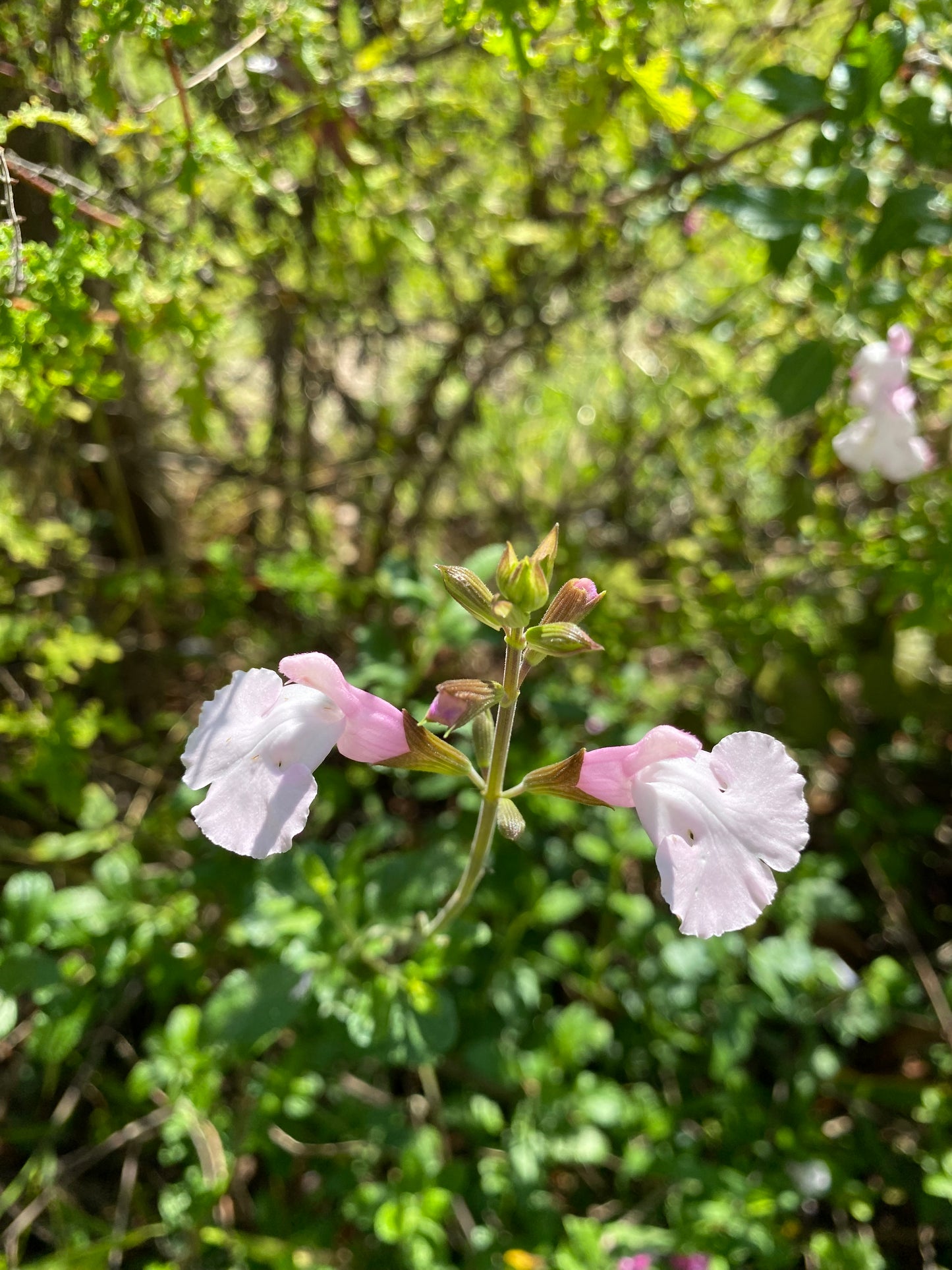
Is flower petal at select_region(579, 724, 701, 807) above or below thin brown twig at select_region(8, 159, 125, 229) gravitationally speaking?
below

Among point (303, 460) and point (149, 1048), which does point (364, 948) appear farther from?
point (303, 460)

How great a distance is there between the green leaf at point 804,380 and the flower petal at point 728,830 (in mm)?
945

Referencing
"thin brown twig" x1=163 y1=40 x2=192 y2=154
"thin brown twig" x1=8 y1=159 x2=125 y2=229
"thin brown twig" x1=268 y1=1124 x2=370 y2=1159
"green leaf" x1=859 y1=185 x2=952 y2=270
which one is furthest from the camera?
Result: "thin brown twig" x1=268 y1=1124 x2=370 y2=1159

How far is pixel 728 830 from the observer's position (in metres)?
1.02

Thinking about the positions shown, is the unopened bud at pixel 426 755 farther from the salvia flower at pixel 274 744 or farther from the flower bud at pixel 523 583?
the flower bud at pixel 523 583

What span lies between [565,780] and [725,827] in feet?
0.66

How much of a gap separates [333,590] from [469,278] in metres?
1.21

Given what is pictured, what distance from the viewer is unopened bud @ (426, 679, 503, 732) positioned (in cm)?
105

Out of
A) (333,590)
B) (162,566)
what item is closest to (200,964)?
(333,590)

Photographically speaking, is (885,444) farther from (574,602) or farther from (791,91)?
(574,602)

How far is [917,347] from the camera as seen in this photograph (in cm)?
210

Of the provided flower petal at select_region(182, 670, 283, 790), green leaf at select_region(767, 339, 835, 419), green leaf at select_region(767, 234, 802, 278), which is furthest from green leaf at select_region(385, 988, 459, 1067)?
green leaf at select_region(767, 234, 802, 278)

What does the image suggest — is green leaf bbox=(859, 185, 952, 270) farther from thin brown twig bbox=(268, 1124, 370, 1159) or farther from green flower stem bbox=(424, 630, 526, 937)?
thin brown twig bbox=(268, 1124, 370, 1159)

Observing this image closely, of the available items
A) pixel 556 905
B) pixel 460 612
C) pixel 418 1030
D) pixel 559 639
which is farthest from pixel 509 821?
pixel 556 905
